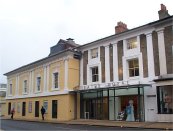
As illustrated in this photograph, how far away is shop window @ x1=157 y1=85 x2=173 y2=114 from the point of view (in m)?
20.4

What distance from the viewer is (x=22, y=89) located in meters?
40.0

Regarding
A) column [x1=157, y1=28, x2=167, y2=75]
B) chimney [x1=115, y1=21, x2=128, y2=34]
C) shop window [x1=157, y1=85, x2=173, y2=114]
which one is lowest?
shop window [x1=157, y1=85, x2=173, y2=114]

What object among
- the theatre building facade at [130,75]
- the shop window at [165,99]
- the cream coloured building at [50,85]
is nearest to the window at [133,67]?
the theatre building facade at [130,75]

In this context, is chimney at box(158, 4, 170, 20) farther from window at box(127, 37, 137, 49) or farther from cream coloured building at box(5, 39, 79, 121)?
cream coloured building at box(5, 39, 79, 121)

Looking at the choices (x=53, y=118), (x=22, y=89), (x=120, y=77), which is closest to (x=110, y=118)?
(x=120, y=77)

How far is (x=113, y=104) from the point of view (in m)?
25.2

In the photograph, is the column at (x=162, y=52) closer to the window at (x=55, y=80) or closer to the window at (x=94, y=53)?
the window at (x=94, y=53)

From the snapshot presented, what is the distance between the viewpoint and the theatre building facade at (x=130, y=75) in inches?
829

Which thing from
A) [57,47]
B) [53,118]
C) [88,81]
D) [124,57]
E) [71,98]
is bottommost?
[53,118]

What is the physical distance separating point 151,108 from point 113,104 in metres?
4.39

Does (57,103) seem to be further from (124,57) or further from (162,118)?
(162,118)

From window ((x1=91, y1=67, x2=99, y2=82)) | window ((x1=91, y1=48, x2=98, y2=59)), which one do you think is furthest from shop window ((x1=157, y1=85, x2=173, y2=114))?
window ((x1=91, y1=48, x2=98, y2=59))

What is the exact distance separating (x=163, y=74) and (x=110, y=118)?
7058 mm

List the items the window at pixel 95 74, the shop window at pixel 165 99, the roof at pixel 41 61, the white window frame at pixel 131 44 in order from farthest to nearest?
1. the roof at pixel 41 61
2. the window at pixel 95 74
3. the white window frame at pixel 131 44
4. the shop window at pixel 165 99
